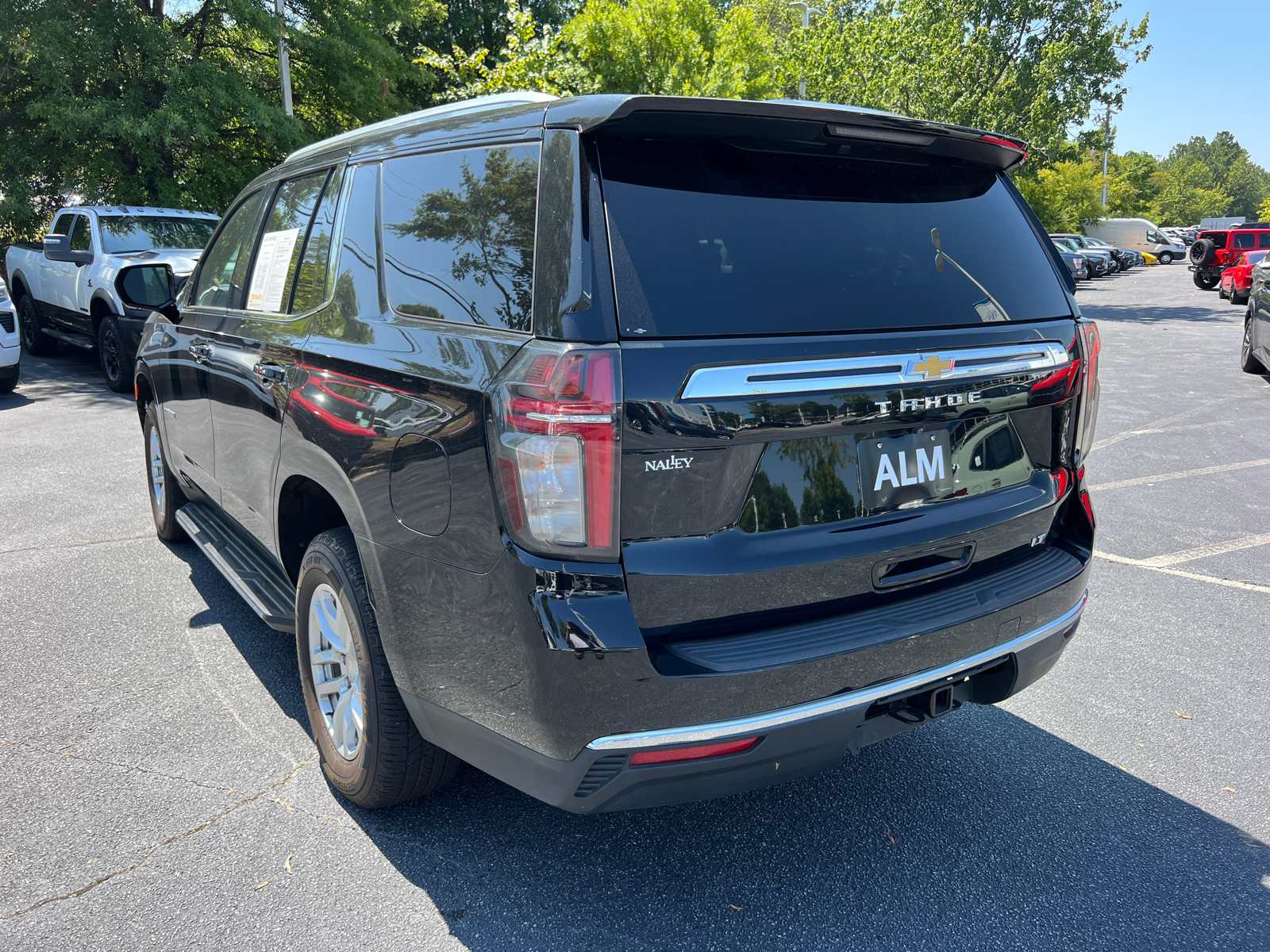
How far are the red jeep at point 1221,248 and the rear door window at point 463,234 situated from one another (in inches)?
1360

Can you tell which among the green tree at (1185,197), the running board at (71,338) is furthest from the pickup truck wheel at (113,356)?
the green tree at (1185,197)

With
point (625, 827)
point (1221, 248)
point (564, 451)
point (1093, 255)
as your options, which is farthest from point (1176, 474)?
point (1093, 255)

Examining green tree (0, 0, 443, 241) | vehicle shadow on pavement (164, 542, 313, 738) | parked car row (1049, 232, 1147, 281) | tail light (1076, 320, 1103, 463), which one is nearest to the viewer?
tail light (1076, 320, 1103, 463)

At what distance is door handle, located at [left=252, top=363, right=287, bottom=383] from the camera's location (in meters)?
3.04

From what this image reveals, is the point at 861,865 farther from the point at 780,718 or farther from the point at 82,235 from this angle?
the point at 82,235

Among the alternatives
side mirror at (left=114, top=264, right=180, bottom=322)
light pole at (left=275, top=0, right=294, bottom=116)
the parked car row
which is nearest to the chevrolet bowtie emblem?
side mirror at (left=114, top=264, right=180, bottom=322)

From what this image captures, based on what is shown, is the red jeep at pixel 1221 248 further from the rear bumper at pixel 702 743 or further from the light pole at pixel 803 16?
the rear bumper at pixel 702 743

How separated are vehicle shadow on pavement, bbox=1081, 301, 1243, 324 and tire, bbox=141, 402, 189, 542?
20829 mm

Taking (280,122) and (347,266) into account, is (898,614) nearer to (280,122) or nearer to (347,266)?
(347,266)

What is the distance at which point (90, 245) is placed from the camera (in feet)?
35.5

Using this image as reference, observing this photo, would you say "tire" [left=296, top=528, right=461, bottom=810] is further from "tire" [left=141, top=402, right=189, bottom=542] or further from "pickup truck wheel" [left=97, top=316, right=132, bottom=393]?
"pickup truck wheel" [left=97, top=316, right=132, bottom=393]

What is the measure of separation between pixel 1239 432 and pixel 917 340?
8.36 m

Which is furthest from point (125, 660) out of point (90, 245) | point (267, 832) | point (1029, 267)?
point (90, 245)

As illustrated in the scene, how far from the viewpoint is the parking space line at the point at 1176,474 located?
702 cm
